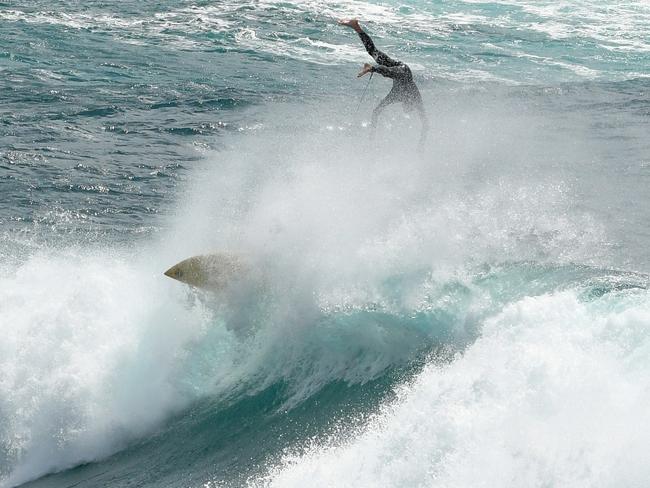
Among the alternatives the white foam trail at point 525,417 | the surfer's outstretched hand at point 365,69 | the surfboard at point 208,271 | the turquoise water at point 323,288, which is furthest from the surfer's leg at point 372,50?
the white foam trail at point 525,417

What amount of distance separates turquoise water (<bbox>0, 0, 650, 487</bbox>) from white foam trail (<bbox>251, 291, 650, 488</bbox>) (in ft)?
0.13

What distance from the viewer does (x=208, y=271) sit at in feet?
64.0

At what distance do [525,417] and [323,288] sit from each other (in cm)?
680

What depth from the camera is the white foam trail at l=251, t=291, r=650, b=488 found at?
12609 millimetres

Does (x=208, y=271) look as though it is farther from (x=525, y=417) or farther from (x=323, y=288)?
(x=525, y=417)

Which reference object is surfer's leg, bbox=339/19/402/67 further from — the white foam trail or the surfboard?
the white foam trail

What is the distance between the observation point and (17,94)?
1368 inches

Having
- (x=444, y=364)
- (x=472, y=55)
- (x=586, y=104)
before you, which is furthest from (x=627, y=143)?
(x=444, y=364)

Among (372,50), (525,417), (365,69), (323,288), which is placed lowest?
(323,288)

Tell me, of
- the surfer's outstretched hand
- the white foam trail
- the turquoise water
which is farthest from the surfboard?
the white foam trail

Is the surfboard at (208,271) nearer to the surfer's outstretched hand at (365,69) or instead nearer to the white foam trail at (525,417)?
the surfer's outstretched hand at (365,69)

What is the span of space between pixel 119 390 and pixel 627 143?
1920cm

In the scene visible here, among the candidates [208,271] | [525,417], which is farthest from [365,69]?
[525,417]

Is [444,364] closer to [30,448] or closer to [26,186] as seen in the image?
[30,448]
